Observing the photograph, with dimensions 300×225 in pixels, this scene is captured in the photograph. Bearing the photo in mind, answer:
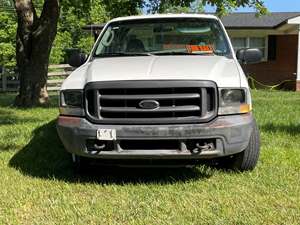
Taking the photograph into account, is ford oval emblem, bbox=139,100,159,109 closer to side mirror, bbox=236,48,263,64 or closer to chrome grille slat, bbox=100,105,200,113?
chrome grille slat, bbox=100,105,200,113

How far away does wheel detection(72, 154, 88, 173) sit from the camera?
19.1 feet

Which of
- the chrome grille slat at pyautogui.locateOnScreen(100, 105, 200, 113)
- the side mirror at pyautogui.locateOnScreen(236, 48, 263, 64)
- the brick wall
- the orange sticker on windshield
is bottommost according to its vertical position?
the brick wall

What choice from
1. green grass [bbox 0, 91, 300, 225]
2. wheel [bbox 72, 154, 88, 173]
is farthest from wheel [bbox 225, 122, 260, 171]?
wheel [bbox 72, 154, 88, 173]

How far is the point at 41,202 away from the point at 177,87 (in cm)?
162

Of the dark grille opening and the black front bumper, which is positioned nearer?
the black front bumper

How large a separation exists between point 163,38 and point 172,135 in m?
2.04

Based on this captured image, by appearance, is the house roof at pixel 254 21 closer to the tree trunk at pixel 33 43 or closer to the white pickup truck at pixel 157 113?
the tree trunk at pixel 33 43

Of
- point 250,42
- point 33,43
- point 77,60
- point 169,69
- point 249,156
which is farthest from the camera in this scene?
point 250,42

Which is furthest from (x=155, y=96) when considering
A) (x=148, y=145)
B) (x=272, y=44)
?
(x=272, y=44)

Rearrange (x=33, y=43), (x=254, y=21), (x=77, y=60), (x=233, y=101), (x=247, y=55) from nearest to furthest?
(x=233, y=101) → (x=247, y=55) → (x=77, y=60) → (x=33, y=43) → (x=254, y=21)

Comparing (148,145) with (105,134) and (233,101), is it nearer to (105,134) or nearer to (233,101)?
(105,134)

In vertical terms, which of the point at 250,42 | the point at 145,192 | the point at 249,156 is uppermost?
the point at 249,156

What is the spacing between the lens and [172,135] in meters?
5.15

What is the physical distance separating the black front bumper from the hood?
390 mm
